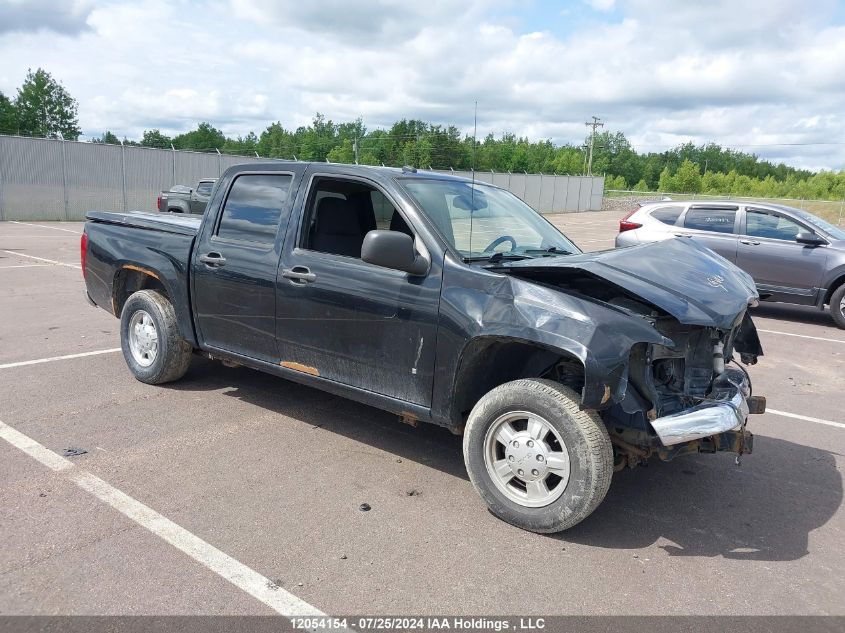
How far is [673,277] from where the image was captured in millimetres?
3973

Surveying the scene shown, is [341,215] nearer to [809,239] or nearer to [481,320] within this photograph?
[481,320]

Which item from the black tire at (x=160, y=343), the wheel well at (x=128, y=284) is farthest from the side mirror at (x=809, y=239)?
the wheel well at (x=128, y=284)

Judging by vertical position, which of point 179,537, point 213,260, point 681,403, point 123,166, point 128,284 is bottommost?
point 179,537

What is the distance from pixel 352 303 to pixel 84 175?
87.3 feet

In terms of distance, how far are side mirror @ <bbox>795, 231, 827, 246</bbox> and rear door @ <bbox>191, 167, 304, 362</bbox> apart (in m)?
8.39

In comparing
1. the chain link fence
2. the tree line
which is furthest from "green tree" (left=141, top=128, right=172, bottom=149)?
the chain link fence

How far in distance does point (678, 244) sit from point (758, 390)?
2630 mm

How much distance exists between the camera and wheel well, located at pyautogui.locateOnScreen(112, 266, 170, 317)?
5.98m

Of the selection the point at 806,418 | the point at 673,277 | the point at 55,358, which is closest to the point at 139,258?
the point at 55,358

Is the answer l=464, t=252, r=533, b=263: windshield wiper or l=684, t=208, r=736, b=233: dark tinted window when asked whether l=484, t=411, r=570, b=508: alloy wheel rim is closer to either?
l=464, t=252, r=533, b=263: windshield wiper

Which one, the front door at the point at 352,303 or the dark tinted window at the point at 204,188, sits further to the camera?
the dark tinted window at the point at 204,188

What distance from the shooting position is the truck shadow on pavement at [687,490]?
3.67 m

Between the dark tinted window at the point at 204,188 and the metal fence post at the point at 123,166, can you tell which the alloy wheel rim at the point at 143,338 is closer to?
the dark tinted window at the point at 204,188

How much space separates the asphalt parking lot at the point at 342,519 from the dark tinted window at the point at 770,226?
5.25 metres
